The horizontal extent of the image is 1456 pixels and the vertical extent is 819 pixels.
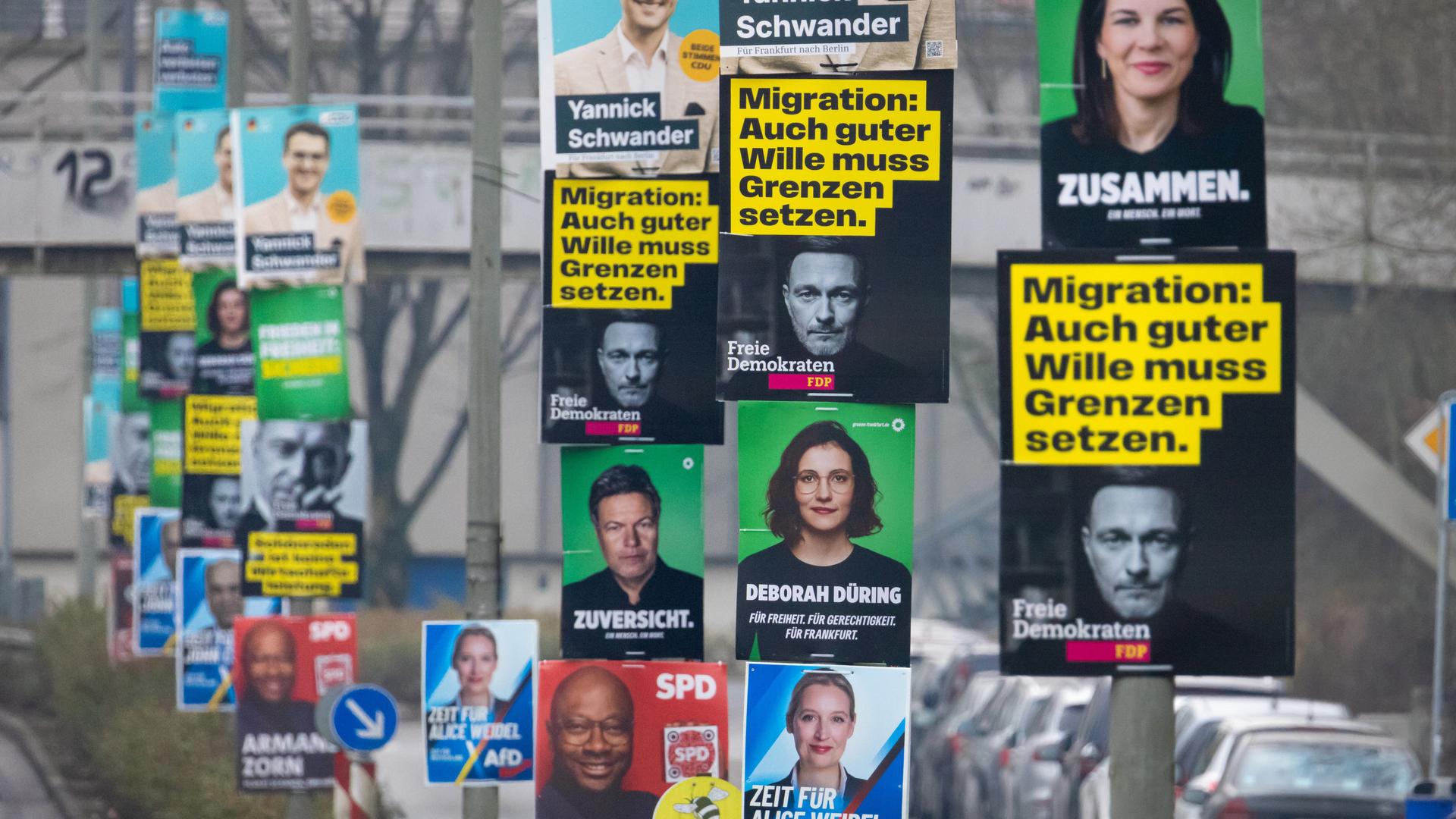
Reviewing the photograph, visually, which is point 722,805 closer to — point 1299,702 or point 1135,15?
point 1135,15

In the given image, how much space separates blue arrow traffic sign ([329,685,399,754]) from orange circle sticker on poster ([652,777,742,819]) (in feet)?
12.7

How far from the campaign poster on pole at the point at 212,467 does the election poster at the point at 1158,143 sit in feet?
39.7

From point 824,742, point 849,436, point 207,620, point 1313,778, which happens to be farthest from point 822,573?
point 207,620

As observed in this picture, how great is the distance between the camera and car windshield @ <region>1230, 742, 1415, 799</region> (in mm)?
14758

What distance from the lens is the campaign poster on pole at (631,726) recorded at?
10898 mm

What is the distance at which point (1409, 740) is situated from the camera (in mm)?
23859

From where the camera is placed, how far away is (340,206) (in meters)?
16.0

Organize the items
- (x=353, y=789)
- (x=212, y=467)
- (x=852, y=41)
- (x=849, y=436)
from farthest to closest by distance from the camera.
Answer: (x=212, y=467) → (x=353, y=789) → (x=849, y=436) → (x=852, y=41)

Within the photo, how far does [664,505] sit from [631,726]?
1076 millimetres

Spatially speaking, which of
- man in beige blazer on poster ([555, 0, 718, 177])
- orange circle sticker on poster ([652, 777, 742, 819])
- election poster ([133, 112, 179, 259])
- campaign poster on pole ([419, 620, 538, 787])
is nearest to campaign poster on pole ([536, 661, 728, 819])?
orange circle sticker on poster ([652, 777, 742, 819])

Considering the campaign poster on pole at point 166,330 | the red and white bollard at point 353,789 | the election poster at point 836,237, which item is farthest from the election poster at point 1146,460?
the campaign poster on pole at point 166,330

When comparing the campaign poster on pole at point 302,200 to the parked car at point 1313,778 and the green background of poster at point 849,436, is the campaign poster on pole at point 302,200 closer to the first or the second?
the parked car at point 1313,778

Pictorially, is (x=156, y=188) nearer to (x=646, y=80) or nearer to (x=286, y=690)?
(x=286, y=690)

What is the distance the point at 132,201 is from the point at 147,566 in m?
10.0
